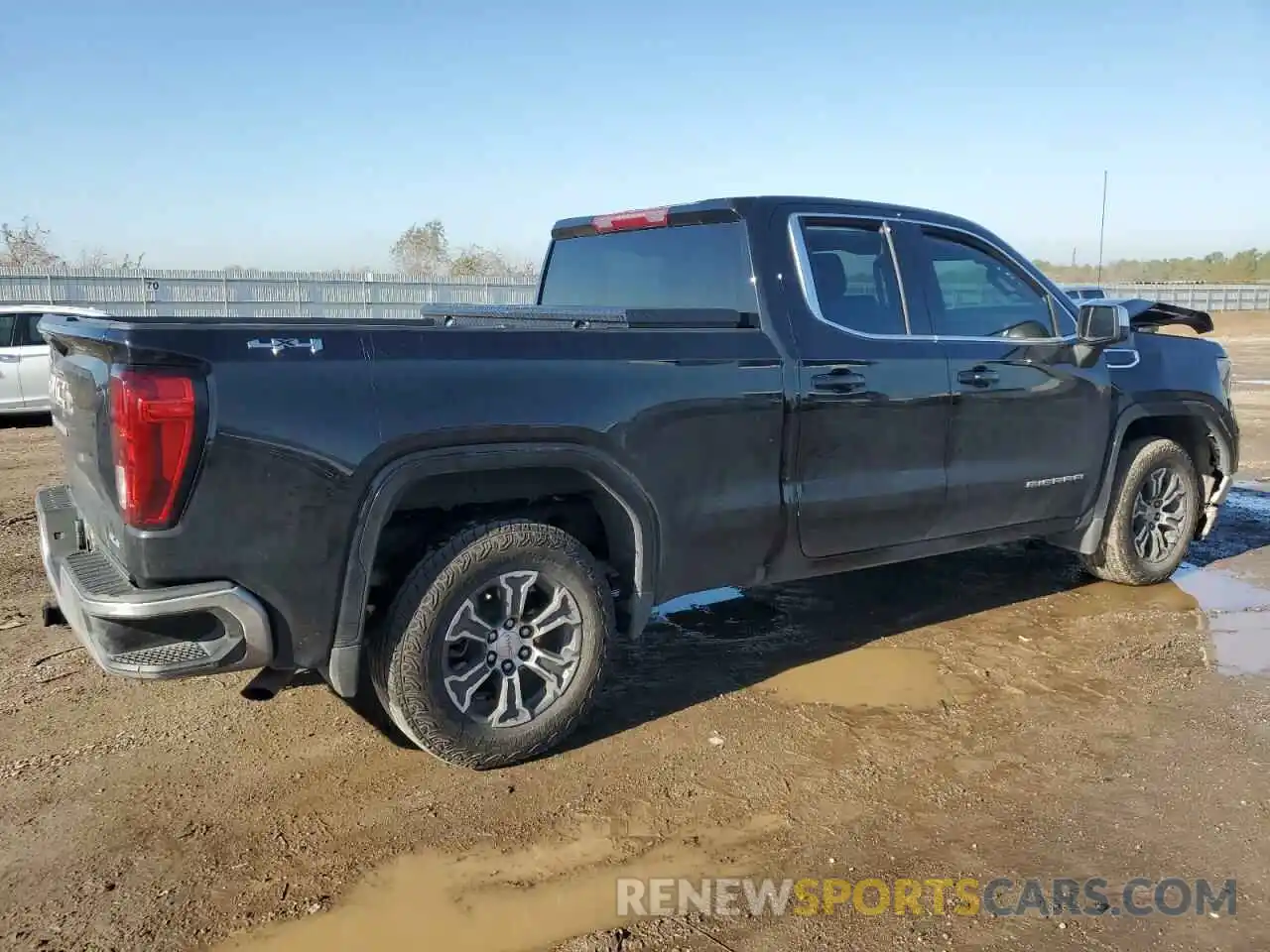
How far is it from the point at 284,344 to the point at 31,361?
10653mm

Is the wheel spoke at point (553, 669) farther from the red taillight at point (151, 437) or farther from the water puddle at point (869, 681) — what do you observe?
the red taillight at point (151, 437)

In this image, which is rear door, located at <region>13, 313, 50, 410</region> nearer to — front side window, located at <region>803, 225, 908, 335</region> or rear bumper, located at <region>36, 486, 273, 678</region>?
rear bumper, located at <region>36, 486, 273, 678</region>

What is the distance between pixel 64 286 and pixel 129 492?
22.5 m

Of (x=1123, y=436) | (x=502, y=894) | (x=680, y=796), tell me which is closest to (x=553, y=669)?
(x=680, y=796)

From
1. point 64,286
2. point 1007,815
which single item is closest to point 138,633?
point 1007,815

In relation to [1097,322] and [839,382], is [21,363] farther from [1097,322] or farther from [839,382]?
[1097,322]

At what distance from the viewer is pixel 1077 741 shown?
3904mm

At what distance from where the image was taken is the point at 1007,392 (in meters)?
4.83

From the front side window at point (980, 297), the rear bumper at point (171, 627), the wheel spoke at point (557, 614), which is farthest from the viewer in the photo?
the front side window at point (980, 297)

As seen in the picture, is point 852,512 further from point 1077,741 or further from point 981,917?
point 981,917

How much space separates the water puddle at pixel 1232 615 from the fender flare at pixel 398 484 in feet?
10.4

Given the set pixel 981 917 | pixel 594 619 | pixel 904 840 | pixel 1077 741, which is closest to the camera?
pixel 981 917

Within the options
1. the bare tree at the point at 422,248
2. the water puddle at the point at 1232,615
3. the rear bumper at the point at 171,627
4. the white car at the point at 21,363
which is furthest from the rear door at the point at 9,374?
the bare tree at the point at 422,248

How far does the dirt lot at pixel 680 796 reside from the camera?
2.76 metres
